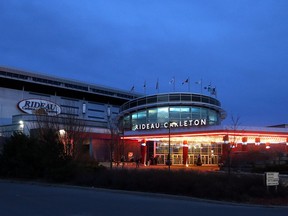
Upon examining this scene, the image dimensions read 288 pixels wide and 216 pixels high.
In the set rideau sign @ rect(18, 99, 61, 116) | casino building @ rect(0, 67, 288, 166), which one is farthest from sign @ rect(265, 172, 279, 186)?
rideau sign @ rect(18, 99, 61, 116)

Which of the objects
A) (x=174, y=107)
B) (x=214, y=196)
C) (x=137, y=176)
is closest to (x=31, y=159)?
(x=137, y=176)

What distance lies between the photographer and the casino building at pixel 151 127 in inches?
2104

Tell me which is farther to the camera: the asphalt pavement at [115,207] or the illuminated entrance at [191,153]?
the illuminated entrance at [191,153]

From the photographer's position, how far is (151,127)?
64750 mm

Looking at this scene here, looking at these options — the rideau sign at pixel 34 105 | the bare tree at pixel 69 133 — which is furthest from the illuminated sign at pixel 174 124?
the bare tree at pixel 69 133

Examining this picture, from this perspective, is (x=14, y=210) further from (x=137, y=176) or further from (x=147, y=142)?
(x=147, y=142)

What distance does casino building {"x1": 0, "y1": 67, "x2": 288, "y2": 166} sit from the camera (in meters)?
53.4

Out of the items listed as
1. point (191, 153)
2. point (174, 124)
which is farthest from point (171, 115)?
point (191, 153)

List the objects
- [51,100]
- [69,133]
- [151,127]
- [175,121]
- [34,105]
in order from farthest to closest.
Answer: [51,100] → [34,105] → [175,121] → [151,127] → [69,133]

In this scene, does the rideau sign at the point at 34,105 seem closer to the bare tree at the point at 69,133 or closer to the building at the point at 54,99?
the building at the point at 54,99

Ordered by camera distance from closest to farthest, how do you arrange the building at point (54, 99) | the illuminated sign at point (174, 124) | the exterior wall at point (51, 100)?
the illuminated sign at point (174, 124), the building at point (54, 99), the exterior wall at point (51, 100)

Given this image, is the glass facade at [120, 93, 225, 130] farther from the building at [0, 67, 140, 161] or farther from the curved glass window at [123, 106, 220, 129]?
the building at [0, 67, 140, 161]

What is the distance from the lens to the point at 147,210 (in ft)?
48.0

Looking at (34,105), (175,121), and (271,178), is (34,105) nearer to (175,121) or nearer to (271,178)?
(175,121)
